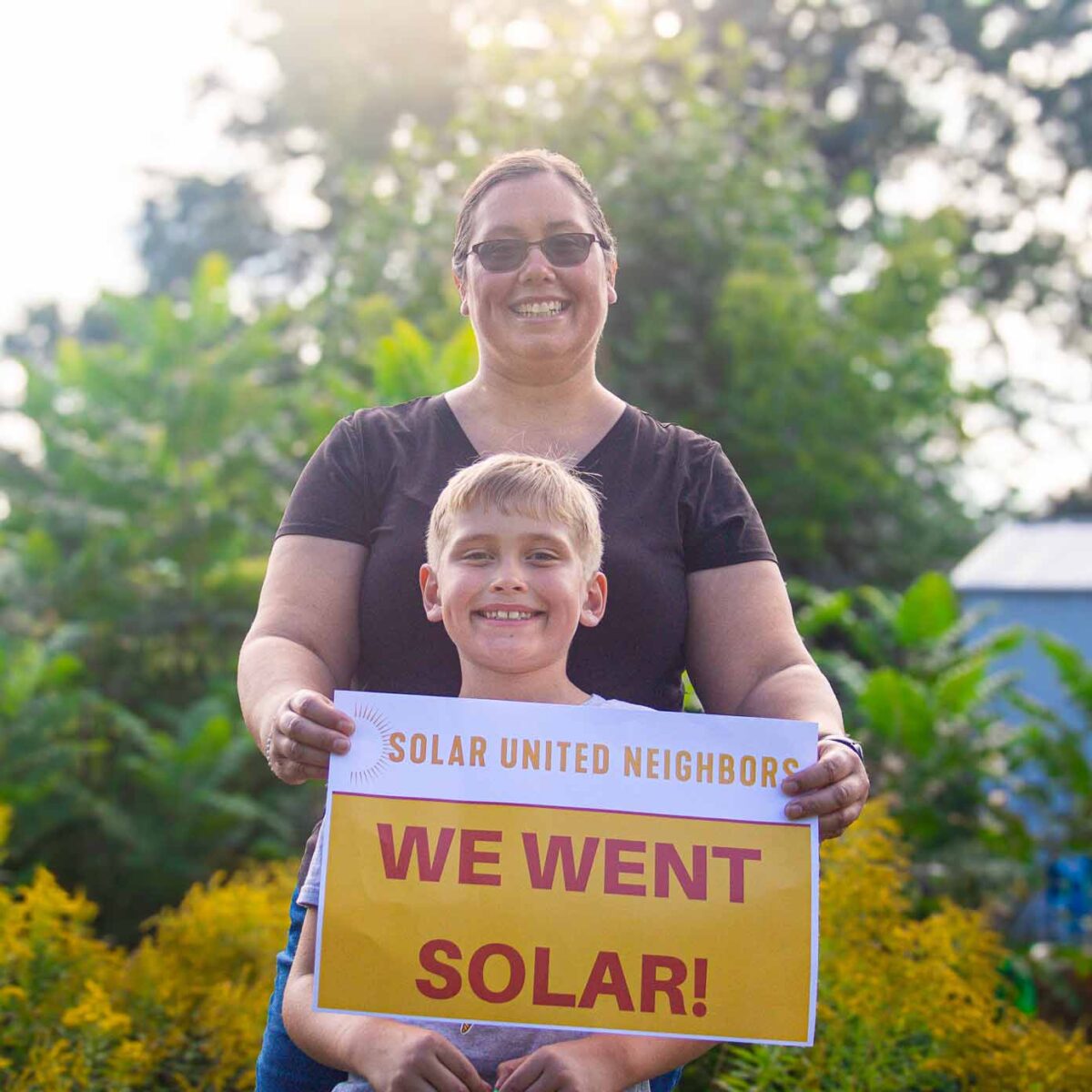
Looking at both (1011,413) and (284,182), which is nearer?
(1011,413)

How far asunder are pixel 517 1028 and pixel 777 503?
31.8 ft

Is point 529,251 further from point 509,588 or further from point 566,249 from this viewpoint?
point 509,588

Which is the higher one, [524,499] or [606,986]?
[524,499]

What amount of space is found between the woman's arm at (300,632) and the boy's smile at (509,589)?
0.82 ft

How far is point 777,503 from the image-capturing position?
11.4 meters

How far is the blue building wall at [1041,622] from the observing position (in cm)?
903

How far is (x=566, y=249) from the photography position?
2.29 meters

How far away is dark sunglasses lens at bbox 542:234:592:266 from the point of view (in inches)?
90.0

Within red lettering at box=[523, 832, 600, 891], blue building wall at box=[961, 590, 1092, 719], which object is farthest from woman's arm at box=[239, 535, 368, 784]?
blue building wall at box=[961, 590, 1092, 719]

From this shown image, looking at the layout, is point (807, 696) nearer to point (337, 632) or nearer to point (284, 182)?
point (337, 632)

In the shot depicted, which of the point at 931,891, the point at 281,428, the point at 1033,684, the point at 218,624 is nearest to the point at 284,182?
the point at 281,428

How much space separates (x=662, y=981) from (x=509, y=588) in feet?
2.08

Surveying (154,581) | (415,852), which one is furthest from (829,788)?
(154,581)

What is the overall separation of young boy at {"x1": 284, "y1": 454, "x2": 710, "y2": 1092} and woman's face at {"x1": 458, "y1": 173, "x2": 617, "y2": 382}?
0.24m
